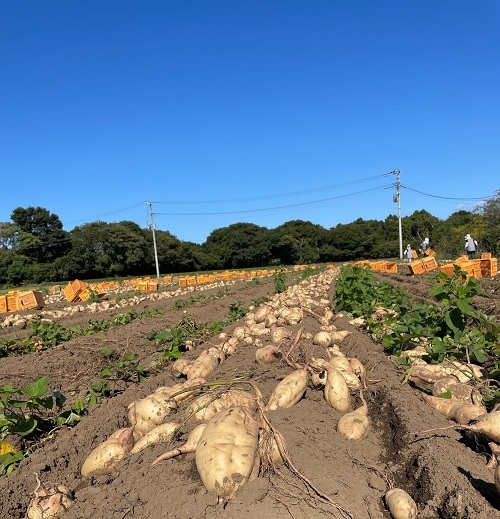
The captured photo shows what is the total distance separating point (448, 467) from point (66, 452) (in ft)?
9.90

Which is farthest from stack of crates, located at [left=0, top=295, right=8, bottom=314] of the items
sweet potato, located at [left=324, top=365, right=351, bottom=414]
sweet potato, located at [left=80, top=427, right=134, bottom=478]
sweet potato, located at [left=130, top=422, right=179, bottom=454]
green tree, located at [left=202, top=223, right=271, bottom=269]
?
green tree, located at [left=202, top=223, right=271, bottom=269]

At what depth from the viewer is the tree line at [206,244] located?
51000mm

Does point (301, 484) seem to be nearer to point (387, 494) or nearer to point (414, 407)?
point (387, 494)

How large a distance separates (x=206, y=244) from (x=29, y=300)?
5921cm

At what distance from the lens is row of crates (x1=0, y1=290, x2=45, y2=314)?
1859 cm

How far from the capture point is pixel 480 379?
391cm

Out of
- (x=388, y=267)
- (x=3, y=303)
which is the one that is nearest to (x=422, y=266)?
(x=388, y=267)

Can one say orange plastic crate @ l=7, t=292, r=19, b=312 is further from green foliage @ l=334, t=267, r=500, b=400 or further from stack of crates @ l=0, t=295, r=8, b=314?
green foliage @ l=334, t=267, r=500, b=400

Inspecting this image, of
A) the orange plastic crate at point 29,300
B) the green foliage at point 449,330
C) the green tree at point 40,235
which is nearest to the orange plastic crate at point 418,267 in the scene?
the green foliage at point 449,330

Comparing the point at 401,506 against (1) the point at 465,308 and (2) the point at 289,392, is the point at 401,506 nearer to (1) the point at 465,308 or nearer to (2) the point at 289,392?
(2) the point at 289,392

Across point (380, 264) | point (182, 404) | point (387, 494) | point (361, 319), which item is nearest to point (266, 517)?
point (387, 494)

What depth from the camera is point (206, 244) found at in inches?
3056

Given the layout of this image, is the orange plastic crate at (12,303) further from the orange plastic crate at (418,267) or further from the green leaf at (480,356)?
the green leaf at (480,356)

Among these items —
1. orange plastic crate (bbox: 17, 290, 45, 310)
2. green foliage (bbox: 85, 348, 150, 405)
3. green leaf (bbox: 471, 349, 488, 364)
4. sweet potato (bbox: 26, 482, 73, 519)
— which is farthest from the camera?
orange plastic crate (bbox: 17, 290, 45, 310)
